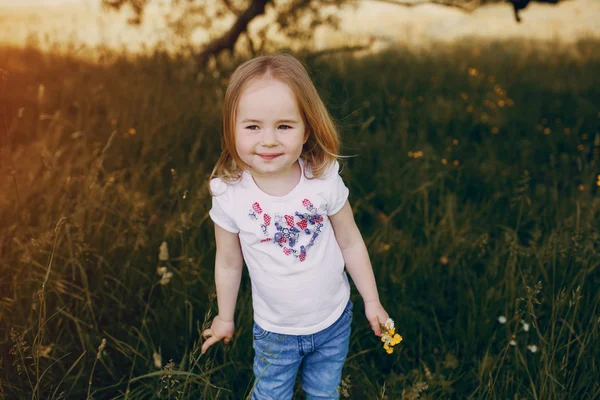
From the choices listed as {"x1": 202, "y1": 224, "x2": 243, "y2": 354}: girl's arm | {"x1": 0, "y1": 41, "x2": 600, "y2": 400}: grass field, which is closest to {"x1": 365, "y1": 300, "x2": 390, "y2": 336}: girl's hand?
{"x1": 0, "y1": 41, "x2": 600, "y2": 400}: grass field

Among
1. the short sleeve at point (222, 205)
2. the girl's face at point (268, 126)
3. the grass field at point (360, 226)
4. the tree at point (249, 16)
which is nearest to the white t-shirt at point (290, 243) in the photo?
the short sleeve at point (222, 205)

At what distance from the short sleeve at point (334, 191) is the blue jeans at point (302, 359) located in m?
0.36

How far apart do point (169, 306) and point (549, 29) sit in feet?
23.4

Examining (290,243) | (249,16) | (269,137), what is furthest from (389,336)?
(249,16)

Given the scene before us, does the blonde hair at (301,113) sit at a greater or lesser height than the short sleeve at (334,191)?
greater

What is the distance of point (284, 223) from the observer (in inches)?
63.3

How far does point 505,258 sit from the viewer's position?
2592mm

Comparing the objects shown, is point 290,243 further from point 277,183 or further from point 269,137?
point 269,137

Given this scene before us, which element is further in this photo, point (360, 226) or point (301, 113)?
point (360, 226)

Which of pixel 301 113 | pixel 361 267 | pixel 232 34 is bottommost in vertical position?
pixel 361 267

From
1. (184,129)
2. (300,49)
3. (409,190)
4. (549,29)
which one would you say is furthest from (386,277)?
(549,29)

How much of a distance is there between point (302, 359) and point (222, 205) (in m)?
0.60

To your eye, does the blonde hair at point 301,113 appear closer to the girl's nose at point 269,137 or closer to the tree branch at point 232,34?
the girl's nose at point 269,137

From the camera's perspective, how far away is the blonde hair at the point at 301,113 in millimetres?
1557
